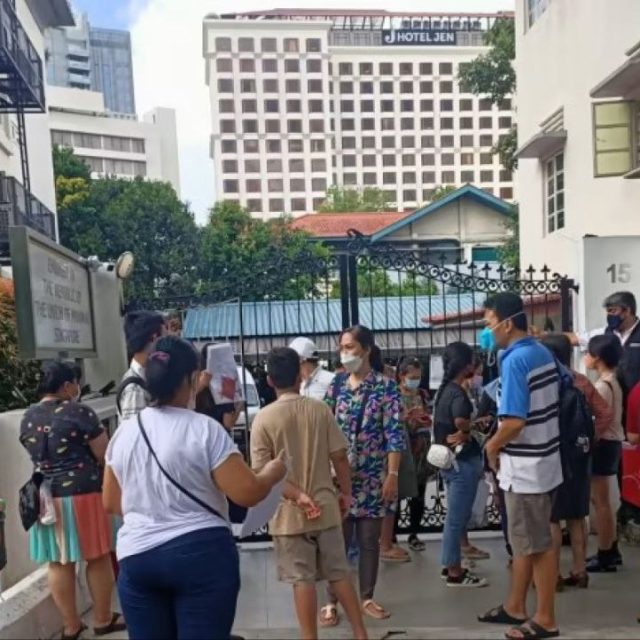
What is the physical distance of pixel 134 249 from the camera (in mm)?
24344

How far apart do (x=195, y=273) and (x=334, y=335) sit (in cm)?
1452

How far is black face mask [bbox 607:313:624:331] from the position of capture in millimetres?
4801

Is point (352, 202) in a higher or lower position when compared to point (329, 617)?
higher

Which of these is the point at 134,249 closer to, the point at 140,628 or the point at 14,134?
the point at 14,134

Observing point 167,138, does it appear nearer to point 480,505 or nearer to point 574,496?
point 480,505

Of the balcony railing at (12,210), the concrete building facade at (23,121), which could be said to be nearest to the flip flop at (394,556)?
the balcony railing at (12,210)

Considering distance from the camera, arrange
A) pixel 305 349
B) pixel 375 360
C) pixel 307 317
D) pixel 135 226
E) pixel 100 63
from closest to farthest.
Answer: pixel 375 360, pixel 305 349, pixel 307 317, pixel 135 226, pixel 100 63

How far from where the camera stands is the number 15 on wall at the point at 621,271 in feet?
18.2

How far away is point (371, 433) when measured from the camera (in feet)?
12.7

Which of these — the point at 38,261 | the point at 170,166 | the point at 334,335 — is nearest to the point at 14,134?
the point at 334,335

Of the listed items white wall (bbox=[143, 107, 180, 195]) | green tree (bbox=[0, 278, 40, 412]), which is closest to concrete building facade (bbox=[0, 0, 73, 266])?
green tree (bbox=[0, 278, 40, 412])

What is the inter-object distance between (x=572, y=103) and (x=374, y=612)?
Result: 8.12 m

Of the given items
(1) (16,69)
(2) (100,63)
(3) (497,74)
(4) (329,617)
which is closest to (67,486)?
(4) (329,617)

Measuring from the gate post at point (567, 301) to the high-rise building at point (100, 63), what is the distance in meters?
121
